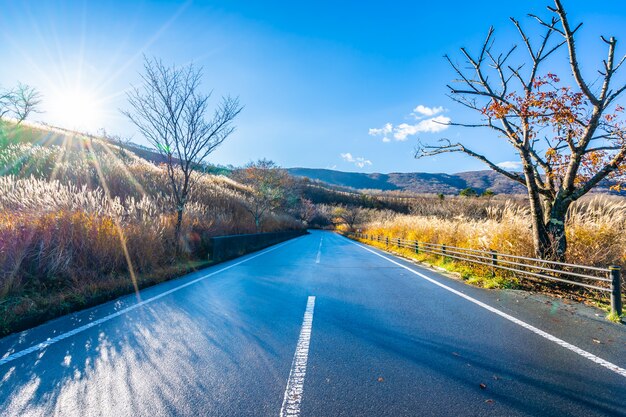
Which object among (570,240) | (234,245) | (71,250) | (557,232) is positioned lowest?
(234,245)

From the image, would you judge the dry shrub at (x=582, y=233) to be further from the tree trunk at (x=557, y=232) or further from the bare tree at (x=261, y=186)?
the bare tree at (x=261, y=186)

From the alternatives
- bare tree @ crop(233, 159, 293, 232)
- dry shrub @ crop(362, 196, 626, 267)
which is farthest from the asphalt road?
bare tree @ crop(233, 159, 293, 232)

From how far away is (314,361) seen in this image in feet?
10.2

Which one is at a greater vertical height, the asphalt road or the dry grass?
the dry grass

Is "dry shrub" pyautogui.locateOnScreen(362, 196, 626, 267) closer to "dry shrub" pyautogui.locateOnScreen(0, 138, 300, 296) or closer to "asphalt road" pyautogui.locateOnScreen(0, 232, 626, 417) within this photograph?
"asphalt road" pyautogui.locateOnScreen(0, 232, 626, 417)

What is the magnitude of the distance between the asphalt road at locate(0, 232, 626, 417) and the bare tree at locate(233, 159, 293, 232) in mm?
19939

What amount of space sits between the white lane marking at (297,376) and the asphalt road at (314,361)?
0.01 metres

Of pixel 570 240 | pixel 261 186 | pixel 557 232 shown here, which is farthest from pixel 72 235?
pixel 261 186

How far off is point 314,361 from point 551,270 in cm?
577

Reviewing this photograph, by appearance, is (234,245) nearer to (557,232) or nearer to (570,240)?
(557,232)

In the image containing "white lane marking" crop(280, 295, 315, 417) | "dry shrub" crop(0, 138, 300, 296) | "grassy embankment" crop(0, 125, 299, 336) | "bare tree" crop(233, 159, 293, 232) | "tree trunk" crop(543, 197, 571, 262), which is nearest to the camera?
"white lane marking" crop(280, 295, 315, 417)

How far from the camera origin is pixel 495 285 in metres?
7.06

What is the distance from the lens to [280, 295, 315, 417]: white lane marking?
7.60ft

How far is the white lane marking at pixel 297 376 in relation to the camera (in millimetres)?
2316
